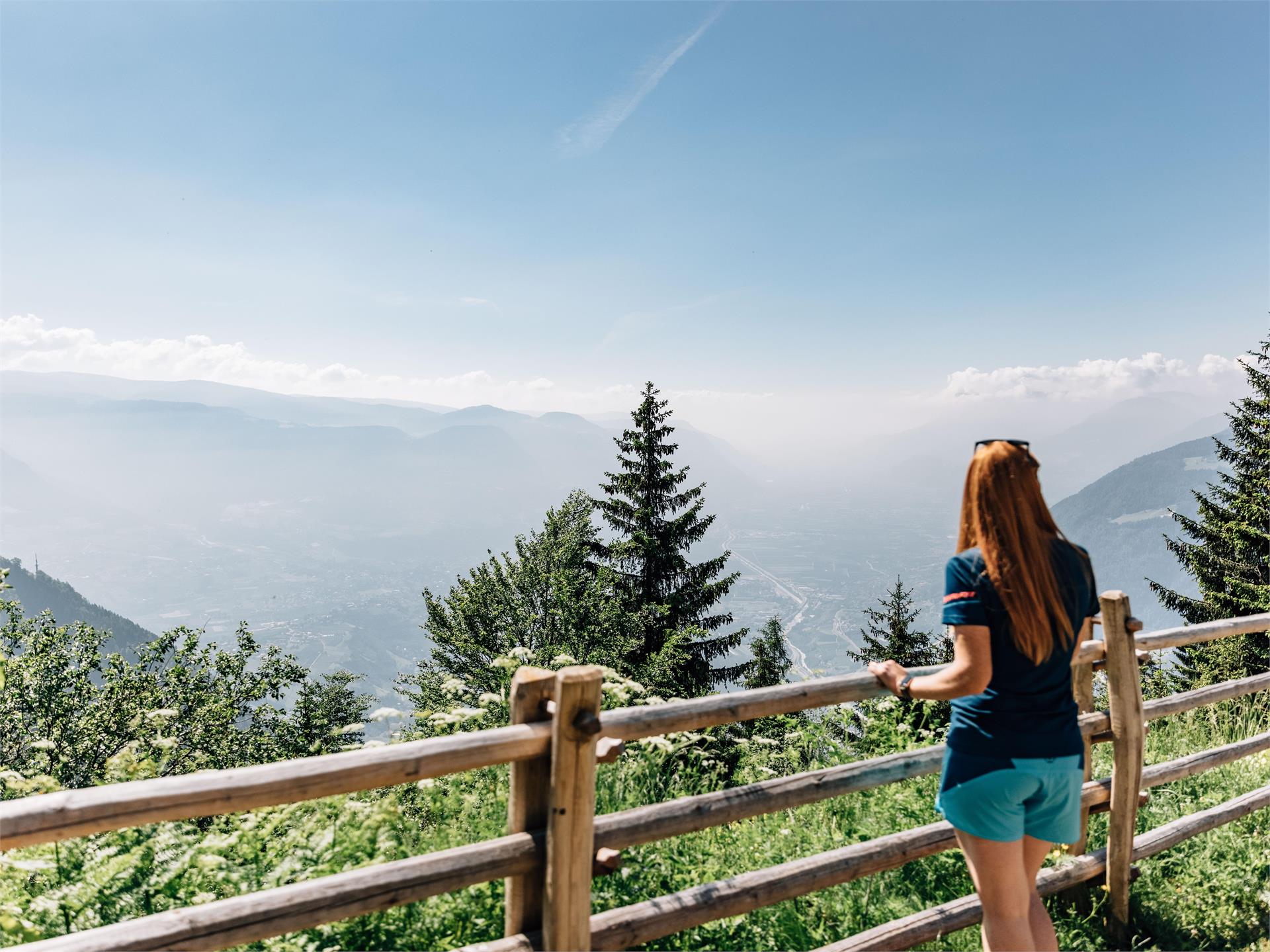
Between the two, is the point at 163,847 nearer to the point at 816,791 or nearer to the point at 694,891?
the point at 694,891

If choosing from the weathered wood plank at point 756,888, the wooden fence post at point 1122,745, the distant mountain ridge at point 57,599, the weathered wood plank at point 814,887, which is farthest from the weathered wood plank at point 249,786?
the distant mountain ridge at point 57,599

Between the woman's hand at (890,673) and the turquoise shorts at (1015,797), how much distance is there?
0.33 meters

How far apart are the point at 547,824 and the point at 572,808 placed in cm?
15

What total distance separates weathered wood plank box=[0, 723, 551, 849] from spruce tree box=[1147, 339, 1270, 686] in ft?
76.5

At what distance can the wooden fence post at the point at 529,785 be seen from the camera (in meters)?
2.59

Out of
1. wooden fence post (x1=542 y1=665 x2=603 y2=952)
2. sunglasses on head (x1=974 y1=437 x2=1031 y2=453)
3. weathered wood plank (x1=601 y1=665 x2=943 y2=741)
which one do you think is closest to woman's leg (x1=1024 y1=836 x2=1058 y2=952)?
weathered wood plank (x1=601 y1=665 x2=943 y2=741)

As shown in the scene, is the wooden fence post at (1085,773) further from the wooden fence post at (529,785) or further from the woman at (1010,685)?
the wooden fence post at (529,785)

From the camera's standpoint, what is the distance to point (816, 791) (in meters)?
3.15

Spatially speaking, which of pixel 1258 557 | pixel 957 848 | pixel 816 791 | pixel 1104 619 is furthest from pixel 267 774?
pixel 1258 557

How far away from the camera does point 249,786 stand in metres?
2.17

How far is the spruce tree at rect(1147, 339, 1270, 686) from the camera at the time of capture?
2119cm

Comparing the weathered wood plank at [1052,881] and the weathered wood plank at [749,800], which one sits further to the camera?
the weathered wood plank at [1052,881]

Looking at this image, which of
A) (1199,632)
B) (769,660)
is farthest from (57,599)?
(1199,632)

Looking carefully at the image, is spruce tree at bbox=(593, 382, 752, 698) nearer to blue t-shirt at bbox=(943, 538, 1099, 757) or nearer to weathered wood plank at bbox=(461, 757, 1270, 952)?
weathered wood plank at bbox=(461, 757, 1270, 952)
